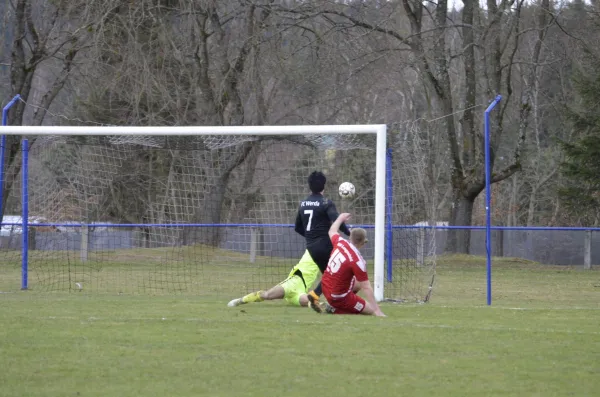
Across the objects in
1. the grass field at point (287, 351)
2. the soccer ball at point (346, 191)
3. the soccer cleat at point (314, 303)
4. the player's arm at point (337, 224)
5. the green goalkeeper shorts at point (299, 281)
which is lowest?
the grass field at point (287, 351)

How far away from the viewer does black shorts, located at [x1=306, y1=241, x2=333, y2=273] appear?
40.1ft

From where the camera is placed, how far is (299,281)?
12234 millimetres

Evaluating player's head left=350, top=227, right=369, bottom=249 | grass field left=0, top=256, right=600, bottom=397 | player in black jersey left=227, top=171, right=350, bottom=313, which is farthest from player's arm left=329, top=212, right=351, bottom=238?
grass field left=0, top=256, right=600, bottom=397

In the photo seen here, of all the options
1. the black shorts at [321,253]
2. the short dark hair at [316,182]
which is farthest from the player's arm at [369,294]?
the short dark hair at [316,182]

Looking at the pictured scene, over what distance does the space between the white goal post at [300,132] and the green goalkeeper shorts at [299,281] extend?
143 centimetres

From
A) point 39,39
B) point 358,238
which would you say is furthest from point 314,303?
point 39,39

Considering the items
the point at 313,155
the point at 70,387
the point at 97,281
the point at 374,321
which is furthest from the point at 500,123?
the point at 70,387

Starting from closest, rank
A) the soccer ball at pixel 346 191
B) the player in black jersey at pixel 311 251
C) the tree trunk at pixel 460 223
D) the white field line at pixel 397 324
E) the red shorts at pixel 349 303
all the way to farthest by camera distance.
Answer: the white field line at pixel 397 324, the red shorts at pixel 349 303, the player in black jersey at pixel 311 251, the soccer ball at pixel 346 191, the tree trunk at pixel 460 223

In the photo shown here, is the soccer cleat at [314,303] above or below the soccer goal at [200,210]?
below

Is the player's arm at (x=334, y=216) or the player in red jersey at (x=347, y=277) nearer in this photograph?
the player in red jersey at (x=347, y=277)

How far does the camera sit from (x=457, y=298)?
1592 centimetres

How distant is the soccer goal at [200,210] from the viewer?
1511 cm

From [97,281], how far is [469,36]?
15.2 m

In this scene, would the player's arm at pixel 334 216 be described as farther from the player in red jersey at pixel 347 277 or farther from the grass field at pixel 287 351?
the grass field at pixel 287 351
